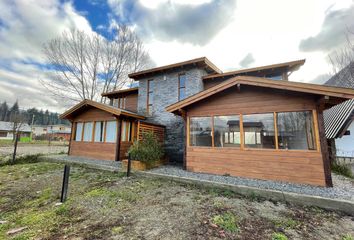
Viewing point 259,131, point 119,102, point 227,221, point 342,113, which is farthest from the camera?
point 119,102

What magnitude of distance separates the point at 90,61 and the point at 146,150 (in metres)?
13.9

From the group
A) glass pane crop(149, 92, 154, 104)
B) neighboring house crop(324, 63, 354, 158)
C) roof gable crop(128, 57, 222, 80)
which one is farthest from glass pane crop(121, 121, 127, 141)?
neighboring house crop(324, 63, 354, 158)

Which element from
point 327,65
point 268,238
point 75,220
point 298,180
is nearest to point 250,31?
point 327,65

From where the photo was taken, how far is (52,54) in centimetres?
1423

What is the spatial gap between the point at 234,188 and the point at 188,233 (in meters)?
2.49

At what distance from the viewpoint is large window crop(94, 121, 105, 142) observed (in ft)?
32.0

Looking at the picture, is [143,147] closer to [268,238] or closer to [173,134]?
[173,134]

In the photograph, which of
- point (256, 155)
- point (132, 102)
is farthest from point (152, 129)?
point (256, 155)

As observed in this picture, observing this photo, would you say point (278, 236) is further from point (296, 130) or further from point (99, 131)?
point (99, 131)

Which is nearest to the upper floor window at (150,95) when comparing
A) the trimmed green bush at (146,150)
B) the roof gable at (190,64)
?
the roof gable at (190,64)

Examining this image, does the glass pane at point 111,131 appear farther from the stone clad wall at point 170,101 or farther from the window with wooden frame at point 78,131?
the window with wooden frame at point 78,131

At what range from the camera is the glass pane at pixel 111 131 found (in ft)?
30.5

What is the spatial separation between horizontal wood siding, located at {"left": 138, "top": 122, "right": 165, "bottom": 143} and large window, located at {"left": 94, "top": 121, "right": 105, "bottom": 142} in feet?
10.2

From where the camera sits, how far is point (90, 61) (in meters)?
16.1
